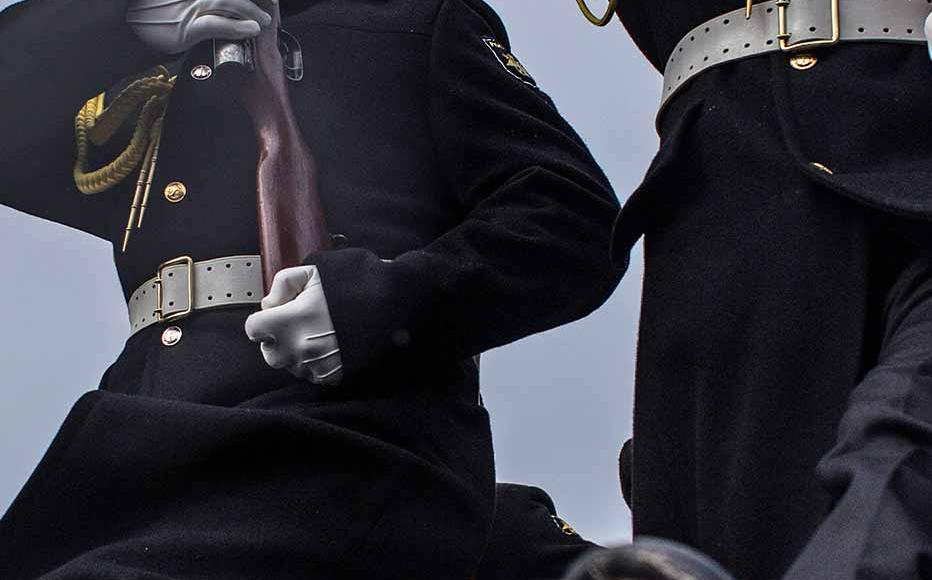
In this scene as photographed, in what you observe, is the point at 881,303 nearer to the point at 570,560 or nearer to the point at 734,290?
the point at 734,290

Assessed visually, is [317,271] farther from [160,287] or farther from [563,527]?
[563,527]

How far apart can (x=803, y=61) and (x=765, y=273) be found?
314 millimetres

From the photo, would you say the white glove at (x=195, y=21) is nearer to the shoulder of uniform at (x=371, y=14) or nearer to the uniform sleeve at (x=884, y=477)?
the shoulder of uniform at (x=371, y=14)

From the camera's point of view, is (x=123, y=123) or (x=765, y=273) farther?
(x=123, y=123)

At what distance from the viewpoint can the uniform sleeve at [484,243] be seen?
286 cm

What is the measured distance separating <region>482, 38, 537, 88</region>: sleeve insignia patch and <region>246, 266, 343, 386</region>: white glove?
597 mm

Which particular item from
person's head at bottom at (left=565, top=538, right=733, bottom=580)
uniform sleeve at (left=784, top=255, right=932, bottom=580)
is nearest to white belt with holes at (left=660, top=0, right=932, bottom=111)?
uniform sleeve at (left=784, top=255, right=932, bottom=580)

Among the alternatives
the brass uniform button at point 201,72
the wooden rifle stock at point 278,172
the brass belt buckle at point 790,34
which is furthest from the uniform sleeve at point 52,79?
the brass belt buckle at point 790,34

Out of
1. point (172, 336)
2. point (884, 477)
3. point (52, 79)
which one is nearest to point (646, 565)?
point (884, 477)

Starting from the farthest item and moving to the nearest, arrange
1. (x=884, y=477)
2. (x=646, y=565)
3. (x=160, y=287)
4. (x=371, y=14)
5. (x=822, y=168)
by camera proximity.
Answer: (x=371, y=14) → (x=160, y=287) → (x=822, y=168) → (x=884, y=477) → (x=646, y=565)

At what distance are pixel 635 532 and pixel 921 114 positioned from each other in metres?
0.70

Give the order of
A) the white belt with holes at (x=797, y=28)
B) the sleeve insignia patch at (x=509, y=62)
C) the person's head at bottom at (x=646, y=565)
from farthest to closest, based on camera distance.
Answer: the sleeve insignia patch at (x=509, y=62) → the white belt with holes at (x=797, y=28) → the person's head at bottom at (x=646, y=565)

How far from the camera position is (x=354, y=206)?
3.11m

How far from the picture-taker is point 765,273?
2.53 metres
